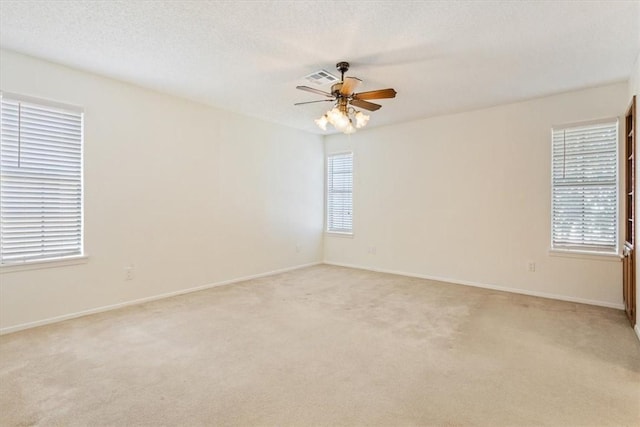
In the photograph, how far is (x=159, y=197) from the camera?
165 inches

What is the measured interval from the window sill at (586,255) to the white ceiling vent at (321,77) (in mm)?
3469

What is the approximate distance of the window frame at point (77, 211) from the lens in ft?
10.2

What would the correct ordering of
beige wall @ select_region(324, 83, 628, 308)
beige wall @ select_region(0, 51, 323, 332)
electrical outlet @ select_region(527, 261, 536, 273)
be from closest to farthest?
1. beige wall @ select_region(0, 51, 323, 332)
2. beige wall @ select_region(324, 83, 628, 308)
3. electrical outlet @ select_region(527, 261, 536, 273)

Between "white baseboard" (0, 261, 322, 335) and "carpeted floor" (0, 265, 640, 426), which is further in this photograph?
"white baseboard" (0, 261, 322, 335)

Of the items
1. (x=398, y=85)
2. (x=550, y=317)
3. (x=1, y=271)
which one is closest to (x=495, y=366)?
(x=550, y=317)

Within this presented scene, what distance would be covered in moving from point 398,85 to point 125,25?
273 cm

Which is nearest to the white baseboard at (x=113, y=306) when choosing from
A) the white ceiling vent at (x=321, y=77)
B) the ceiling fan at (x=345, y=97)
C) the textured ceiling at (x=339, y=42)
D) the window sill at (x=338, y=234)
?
the window sill at (x=338, y=234)

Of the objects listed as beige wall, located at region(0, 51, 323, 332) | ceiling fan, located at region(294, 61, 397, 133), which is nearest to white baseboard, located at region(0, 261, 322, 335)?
beige wall, located at region(0, 51, 323, 332)

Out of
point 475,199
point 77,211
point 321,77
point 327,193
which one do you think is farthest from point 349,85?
point 327,193

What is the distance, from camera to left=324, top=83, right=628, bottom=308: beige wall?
407 cm

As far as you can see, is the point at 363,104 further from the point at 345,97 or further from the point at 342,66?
the point at 342,66

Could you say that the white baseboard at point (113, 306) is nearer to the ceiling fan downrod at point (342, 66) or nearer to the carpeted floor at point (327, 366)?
the carpeted floor at point (327, 366)

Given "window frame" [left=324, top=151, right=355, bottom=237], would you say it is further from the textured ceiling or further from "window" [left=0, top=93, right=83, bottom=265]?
"window" [left=0, top=93, right=83, bottom=265]

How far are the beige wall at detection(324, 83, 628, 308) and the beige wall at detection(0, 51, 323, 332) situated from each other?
1.60 metres
